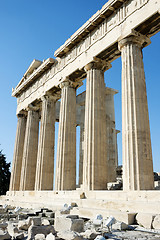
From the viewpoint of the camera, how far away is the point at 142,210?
11102 millimetres

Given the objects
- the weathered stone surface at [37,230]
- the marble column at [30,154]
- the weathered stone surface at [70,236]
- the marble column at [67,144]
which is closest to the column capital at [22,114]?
the marble column at [30,154]

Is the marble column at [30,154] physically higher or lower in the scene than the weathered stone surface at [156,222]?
higher

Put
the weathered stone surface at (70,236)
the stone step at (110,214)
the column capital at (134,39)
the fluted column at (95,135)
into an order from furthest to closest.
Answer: the fluted column at (95,135) < the column capital at (134,39) < the stone step at (110,214) < the weathered stone surface at (70,236)

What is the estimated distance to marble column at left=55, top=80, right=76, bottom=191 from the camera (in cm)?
2030

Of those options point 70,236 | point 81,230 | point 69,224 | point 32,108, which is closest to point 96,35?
point 32,108

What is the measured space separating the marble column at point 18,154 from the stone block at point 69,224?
23300 millimetres

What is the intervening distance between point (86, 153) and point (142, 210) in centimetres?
727

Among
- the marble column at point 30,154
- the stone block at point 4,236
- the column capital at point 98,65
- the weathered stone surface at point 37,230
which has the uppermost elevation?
the column capital at point 98,65

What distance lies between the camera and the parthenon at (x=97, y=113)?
14.1m

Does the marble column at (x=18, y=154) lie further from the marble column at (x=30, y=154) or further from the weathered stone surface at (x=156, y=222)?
the weathered stone surface at (x=156, y=222)

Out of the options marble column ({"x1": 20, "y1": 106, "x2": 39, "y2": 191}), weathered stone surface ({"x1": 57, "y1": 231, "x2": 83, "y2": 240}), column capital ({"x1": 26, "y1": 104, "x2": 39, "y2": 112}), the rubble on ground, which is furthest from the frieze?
weathered stone surface ({"x1": 57, "y1": 231, "x2": 83, "y2": 240})

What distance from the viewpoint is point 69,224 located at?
810 cm

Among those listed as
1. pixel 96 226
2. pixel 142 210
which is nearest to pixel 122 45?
pixel 142 210

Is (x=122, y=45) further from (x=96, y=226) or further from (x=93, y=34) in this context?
(x=96, y=226)
